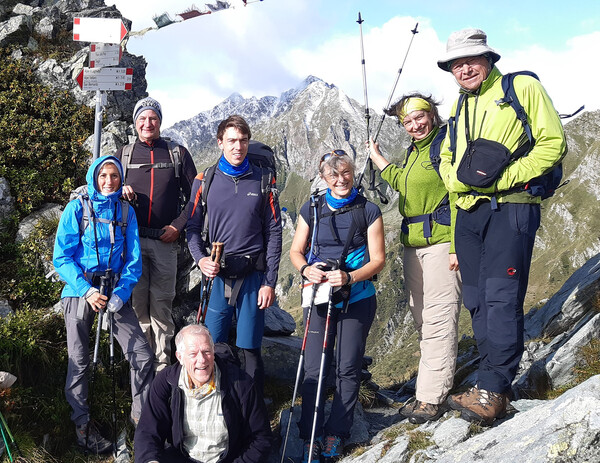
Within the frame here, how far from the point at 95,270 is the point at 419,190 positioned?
16.7 feet

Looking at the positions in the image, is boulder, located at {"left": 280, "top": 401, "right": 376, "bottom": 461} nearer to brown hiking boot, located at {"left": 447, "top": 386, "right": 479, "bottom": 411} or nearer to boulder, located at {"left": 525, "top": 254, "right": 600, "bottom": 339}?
brown hiking boot, located at {"left": 447, "top": 386, "right": 479, "bottom": 411}

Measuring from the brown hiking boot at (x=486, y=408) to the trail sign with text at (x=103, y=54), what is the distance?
8.82m

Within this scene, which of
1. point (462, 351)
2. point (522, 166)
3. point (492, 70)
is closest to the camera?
point (522, 166)

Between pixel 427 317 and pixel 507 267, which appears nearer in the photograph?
pixel 507 267

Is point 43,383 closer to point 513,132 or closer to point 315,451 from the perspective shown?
point 315,451

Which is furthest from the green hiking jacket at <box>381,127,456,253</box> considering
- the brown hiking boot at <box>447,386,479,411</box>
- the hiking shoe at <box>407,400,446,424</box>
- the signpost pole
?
the signpost pole

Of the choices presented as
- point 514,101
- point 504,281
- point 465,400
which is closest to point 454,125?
point 514,101

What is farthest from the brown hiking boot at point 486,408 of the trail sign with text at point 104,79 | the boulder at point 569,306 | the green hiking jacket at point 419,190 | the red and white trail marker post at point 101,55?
the trail sign with text at point 104,79

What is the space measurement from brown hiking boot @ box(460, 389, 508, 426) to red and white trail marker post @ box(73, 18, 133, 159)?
806cm

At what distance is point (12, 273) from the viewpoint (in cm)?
1024

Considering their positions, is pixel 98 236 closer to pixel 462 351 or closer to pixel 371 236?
pixel 371 236

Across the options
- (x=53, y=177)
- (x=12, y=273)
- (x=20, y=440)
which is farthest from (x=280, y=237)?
(x=53, y=177)

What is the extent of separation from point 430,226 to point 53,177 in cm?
954

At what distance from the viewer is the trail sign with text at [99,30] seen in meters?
9.55
